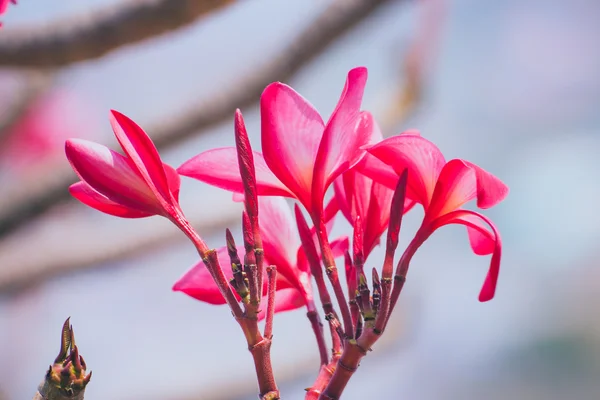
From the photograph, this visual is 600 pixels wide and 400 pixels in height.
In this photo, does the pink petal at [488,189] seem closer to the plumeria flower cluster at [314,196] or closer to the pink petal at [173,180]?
the plumeria flower cluster at [314,196]

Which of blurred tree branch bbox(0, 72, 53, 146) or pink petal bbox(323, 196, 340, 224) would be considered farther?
blurred tree branch bbox(0, 72, 53, 146)

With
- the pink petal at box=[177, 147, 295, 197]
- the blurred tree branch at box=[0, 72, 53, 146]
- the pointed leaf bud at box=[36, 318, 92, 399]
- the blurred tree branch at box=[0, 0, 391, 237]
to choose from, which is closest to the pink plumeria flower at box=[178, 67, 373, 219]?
the pink petal at box=[177, 147, 295, 197]

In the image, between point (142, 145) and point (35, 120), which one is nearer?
point (142, 145)

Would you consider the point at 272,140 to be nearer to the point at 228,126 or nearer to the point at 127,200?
the point at 127,200

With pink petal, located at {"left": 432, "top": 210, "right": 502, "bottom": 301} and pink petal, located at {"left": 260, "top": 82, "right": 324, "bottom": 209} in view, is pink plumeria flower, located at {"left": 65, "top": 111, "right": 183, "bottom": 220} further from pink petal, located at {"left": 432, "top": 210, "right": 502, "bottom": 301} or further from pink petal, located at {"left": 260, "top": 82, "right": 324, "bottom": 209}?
pink petal, located at {"left": 432, "top": 210, "right": 502, "bottom": 301}

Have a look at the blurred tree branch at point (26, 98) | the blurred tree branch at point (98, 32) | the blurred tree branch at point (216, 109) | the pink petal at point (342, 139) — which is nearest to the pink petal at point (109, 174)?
the pink petal at point (342, 139)

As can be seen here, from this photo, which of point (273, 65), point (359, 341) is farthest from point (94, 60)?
point (359, 341)
